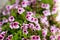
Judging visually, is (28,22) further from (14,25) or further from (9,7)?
(9,7)

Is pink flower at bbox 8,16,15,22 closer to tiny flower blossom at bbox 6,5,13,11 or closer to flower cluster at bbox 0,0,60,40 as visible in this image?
flower cluster at bbox 0,0,60,40

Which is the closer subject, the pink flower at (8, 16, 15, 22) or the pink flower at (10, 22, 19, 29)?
the pink flower at (10, 22, 19, 29)

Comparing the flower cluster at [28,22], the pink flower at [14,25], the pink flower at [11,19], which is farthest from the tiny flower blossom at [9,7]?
the pink flower at [14,25]

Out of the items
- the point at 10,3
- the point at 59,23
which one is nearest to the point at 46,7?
the point at 59,23

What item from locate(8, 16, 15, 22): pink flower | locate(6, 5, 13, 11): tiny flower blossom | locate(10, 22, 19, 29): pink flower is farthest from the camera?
locate(6, 5, 13, 11): tiny flower blossom

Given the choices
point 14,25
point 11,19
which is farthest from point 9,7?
point 14,25

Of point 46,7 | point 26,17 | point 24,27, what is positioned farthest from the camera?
point 46,7

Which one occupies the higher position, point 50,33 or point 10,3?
point 10,3

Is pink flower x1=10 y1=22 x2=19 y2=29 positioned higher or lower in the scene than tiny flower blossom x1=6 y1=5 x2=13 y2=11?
lower

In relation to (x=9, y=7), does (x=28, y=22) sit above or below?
below

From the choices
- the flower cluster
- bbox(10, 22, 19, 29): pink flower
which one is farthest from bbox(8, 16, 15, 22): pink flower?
bbox(10, 22, 19, 29): pink flower

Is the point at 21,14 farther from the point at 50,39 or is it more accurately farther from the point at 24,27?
the point at 50,39
